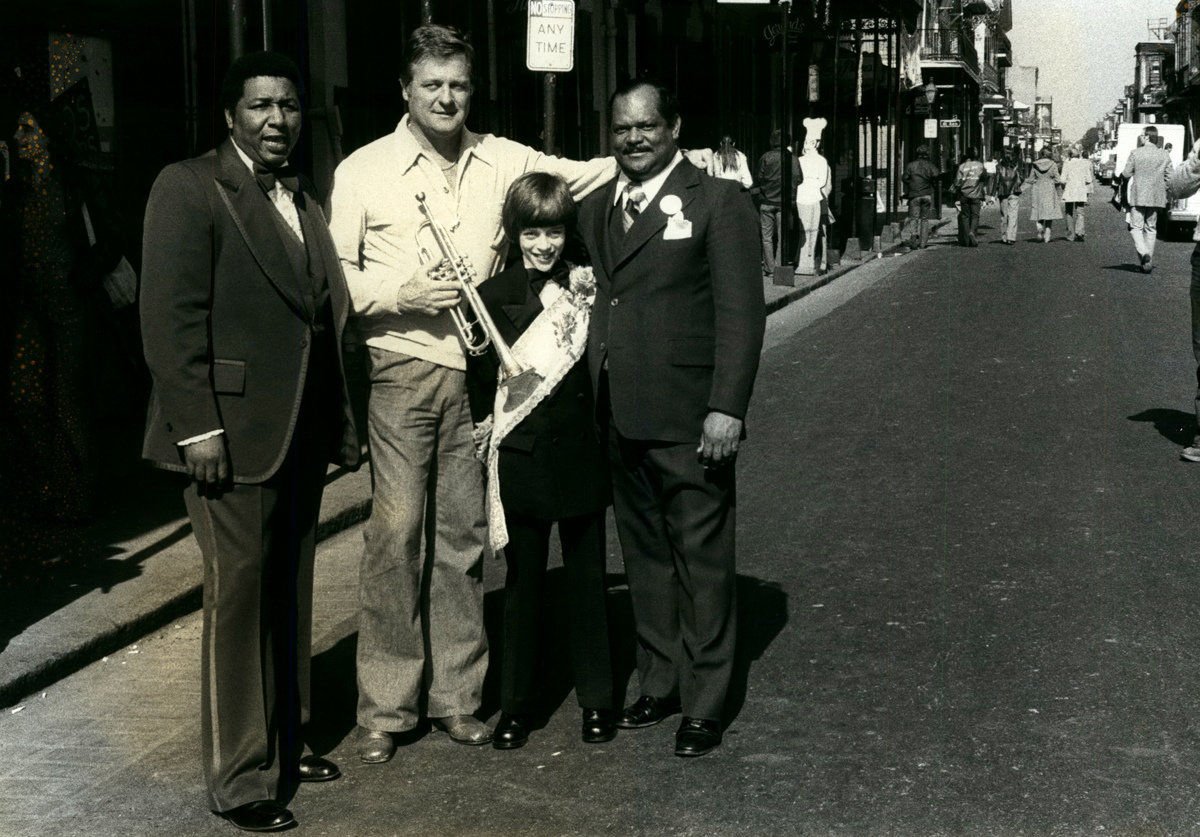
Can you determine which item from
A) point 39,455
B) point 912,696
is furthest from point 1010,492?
point 39,455

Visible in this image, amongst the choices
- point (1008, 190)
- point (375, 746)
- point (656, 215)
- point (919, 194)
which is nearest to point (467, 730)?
point (375, 746)

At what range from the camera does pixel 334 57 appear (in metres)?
12.5

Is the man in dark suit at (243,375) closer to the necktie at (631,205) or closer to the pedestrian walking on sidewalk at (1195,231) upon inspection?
the necktie at (631,205)

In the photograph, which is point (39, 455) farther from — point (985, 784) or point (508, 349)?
point (985, 784)

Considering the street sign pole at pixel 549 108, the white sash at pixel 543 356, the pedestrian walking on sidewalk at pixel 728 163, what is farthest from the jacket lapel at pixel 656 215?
the pedestrian walking on sidewalk at pixel 728 163

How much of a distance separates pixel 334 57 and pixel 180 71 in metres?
2.26

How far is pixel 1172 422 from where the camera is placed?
36.6 feet

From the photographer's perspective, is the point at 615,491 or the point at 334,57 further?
the point at 334,57

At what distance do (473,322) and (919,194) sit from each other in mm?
28135

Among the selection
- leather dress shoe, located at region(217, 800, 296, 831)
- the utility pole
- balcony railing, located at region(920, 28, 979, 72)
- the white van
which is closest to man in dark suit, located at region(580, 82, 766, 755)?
leather dress shoe, located at region(217, 800, 296, 831)

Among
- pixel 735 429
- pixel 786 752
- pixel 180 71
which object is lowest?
pixel 786 752

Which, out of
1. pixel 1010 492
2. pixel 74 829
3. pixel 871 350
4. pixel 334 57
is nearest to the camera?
pixel 74 829

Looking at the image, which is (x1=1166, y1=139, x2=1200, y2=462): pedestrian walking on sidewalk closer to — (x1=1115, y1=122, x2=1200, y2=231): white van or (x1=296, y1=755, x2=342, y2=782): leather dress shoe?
(x1=296, y1=755, x2=342, y2=782): leather dress shoe

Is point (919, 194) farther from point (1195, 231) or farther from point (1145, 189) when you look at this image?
point (1195, 231)
